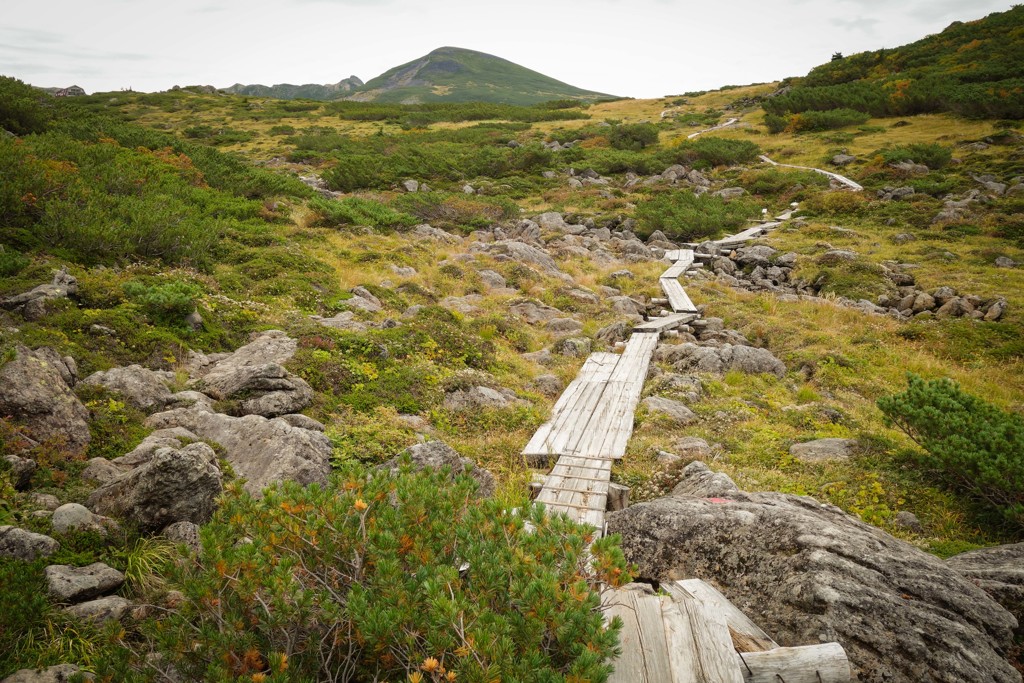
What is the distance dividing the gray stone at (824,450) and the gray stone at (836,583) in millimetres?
2653

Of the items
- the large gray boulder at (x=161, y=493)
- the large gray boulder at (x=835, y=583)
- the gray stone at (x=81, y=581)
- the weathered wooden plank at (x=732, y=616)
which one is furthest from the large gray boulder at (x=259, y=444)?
the weathered wooden plank at (x=732, y=616)

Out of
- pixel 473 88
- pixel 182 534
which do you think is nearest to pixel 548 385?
pixel 182 534

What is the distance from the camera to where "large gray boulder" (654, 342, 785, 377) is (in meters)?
12.2

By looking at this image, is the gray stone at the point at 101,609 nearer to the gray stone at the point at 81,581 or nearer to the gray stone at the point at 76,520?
the gray stone at the point at 81,581

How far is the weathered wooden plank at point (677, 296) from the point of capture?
17078 mm

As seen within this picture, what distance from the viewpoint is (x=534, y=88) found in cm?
17612

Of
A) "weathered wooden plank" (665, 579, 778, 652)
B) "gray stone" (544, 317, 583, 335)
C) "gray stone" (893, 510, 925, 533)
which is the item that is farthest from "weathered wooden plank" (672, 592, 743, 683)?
"gray stone" (544, 317, 583, 335)

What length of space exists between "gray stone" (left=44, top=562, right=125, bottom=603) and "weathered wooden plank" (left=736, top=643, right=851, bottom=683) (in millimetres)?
4836

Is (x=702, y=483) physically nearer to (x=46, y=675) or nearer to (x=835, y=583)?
(x=835, y=583)

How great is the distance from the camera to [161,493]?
16.1ft

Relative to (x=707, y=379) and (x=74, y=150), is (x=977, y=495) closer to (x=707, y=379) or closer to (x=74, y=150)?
(x=707, y=379)

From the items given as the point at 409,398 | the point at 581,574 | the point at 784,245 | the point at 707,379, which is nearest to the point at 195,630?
the point at 581,574

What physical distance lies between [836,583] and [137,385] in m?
8.23

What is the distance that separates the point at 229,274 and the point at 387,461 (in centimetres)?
823
